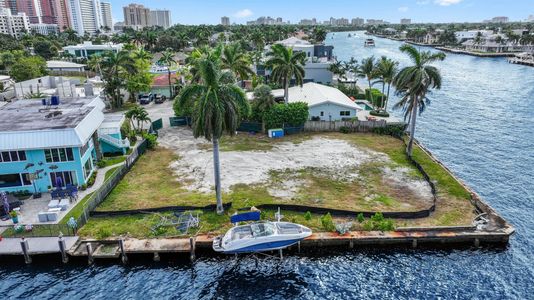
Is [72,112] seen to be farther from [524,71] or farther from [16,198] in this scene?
[524,71]

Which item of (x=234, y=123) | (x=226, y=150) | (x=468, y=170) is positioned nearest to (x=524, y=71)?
(x=468, y=170)

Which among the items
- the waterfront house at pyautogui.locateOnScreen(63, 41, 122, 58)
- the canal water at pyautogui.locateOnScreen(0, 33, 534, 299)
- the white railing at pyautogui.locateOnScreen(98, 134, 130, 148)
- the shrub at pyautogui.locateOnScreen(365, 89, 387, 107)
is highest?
the waterfront house at pyautogui.locateOnScreen(63, 41, 122, 58)

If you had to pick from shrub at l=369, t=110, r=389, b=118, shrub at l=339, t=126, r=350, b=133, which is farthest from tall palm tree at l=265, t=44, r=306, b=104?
shrub at l=369, t=110, r=389, b=118

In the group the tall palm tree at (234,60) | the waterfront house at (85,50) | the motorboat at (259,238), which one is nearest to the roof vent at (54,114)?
the tall palm tree at (234,60)

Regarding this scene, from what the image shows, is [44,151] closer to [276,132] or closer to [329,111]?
[276,132]

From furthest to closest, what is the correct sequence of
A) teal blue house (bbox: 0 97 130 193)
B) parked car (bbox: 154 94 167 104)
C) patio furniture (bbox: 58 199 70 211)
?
1. parked car (bbox: 154 94 167 104)
2. teal blue house (bbox: 0 97 130 193)
3. patio furniture (bbox: 58 199 70 211)

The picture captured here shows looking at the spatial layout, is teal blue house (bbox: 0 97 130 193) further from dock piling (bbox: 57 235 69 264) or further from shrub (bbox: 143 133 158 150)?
dock piling (bbox: 57 235 69 264)
